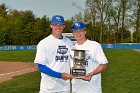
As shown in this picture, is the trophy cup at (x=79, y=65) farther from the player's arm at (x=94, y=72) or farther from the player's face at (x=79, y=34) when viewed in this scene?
the player's face at (x=79, y=34)

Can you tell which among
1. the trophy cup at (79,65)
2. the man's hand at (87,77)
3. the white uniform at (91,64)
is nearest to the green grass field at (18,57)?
the white uniform at (91,64)

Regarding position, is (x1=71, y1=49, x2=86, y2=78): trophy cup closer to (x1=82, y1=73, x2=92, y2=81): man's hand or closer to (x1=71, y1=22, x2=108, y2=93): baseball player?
(x1=82, y1=73, x2=92, y2=81): man's hand

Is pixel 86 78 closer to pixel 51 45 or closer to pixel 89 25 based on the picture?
pixel 51 45

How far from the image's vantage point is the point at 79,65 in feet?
16.9

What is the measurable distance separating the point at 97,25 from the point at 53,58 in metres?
80.0

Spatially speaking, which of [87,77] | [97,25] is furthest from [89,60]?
[97,25]

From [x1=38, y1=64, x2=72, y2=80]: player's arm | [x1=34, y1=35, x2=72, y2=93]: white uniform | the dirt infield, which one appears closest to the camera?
[x1=38, y1=64, x2=72, y2=80]: player's arm

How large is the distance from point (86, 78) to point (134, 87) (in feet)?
29.6

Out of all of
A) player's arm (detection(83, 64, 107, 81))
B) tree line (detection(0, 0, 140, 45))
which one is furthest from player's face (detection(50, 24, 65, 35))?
tree line (detection(0, 0, 140, 45))

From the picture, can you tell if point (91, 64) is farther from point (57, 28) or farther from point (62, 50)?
point (57, 28)

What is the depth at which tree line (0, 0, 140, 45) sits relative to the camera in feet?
249

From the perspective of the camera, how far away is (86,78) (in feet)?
17.4

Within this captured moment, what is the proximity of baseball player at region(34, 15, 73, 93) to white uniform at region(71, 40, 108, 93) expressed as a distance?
177mm

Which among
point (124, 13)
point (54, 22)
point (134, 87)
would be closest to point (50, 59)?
point (54, 22)
